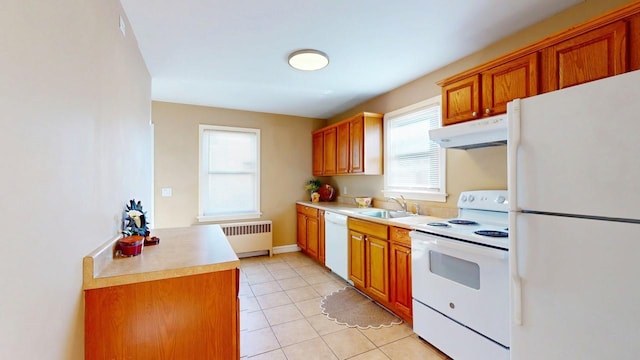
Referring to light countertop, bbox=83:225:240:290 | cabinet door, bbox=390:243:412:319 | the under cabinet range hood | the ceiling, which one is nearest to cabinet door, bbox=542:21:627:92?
the under cabinet range hood

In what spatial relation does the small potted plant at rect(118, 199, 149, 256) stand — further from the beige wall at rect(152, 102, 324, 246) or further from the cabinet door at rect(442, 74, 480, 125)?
the cabinet door at rect(442, 74, 480, 125)

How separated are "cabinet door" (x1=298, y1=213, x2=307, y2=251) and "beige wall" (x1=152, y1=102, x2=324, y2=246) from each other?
0.17m

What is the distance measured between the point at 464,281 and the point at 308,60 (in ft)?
7.48

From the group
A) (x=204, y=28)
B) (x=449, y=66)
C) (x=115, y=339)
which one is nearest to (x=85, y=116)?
(x=115, y=339)

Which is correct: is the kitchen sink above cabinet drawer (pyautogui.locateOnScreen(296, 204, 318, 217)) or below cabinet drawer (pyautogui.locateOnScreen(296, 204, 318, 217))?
above

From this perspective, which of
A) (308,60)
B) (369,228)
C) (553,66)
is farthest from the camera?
(369,228)

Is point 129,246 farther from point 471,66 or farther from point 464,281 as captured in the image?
point 471,66

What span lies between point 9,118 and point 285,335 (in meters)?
2.23

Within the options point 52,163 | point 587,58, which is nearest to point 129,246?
point 52,163

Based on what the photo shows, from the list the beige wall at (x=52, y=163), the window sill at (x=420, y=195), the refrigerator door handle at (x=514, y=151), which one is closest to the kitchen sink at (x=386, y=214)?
the window sill at (x=420, y=195)

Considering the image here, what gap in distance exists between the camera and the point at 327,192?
15.7ft

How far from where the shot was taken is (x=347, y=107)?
171 inches

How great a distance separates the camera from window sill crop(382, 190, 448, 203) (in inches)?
107

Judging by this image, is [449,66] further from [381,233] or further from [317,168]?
[317,168]
